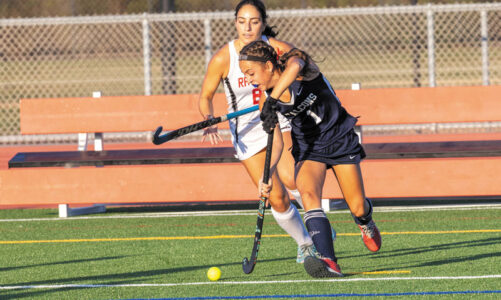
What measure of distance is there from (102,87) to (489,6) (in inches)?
589

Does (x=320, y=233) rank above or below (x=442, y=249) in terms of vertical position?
above

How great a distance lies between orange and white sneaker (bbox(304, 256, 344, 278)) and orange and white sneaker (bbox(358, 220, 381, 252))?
2.39 feet

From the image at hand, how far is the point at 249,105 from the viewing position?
6.84 m

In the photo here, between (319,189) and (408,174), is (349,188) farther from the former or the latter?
(408,174)

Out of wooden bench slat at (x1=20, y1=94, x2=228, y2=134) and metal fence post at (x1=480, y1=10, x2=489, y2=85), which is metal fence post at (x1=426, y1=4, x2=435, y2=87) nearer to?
metal fence post at (x1=480, y1=10, x2=489, y2=85)

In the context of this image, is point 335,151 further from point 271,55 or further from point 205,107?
point 205,107

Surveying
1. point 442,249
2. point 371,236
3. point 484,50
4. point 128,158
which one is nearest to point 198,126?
point 371,236

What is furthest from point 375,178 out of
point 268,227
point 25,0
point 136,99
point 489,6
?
point 25,0

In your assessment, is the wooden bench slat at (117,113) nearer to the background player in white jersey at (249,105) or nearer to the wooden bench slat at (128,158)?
the wooden bench slat at (128,158)

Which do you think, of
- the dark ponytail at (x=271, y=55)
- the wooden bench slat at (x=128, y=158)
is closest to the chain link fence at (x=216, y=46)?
the wooden bench slat at (x=128, y=158)

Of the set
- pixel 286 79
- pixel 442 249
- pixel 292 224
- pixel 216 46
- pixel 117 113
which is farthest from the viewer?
pixel 216 46

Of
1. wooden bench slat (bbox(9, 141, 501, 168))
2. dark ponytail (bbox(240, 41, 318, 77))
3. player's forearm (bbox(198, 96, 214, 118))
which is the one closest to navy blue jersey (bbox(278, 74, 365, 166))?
dark ponytail (bbox(240, 41, 318, 77))

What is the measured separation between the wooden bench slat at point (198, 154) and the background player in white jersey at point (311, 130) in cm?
269

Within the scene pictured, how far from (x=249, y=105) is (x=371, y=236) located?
1227 millimetres
